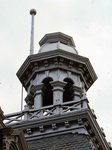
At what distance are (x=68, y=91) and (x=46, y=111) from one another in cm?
487

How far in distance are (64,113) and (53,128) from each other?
3.15 feet

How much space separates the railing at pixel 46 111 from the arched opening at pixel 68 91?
3.18m

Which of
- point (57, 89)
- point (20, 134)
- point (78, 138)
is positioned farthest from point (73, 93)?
point (20, 134)

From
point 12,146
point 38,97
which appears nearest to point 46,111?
point 38,97

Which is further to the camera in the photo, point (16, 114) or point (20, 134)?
point (16, 114)

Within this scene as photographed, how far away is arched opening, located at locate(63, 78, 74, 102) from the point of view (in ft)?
156

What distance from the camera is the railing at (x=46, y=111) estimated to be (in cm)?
4305

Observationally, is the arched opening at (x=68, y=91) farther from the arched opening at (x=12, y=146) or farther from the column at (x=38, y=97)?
the arched opening at (x=12, y=146)

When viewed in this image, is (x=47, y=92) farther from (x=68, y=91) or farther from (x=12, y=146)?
(x=12, y=146)

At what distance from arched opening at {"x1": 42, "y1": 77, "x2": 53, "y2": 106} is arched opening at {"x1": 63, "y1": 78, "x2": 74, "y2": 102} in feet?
2.72

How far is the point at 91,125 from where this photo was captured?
42.2 meters

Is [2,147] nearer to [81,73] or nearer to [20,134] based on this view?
[20,134]

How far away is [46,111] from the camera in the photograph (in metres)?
43.7

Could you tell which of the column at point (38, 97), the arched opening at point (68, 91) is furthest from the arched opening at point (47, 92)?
the arched opening at point (68, 91)
